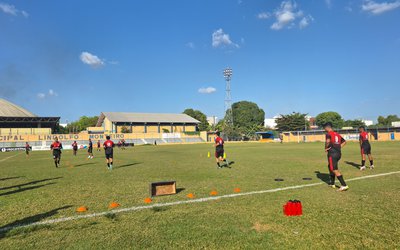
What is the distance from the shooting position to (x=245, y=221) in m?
6.11

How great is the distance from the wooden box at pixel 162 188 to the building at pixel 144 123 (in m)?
87.0

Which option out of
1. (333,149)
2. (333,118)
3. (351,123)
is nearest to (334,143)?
(333,149)

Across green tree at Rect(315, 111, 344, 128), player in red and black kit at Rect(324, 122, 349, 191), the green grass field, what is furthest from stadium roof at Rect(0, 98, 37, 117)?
green tree at Rect(315, 111, 344, 128)

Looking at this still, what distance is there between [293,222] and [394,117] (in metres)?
161

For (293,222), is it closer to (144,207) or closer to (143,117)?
(144,207)

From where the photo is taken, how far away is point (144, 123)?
9894 centimetres

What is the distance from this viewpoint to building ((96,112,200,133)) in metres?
94.6

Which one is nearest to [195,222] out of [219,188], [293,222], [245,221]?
[245,221]

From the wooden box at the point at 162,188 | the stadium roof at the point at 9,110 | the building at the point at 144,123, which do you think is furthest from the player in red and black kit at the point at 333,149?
the stadium roof at the point at 9,110

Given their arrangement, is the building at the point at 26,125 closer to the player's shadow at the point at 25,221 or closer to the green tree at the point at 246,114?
the green tree at the point at 246,114

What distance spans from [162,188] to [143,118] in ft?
307

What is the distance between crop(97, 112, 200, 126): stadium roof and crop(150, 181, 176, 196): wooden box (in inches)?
3458

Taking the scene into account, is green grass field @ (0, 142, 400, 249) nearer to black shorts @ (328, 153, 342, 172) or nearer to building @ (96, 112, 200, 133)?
black shorts @ (328, 153, 342, 172)

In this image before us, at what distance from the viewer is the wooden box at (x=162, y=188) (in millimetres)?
8852
